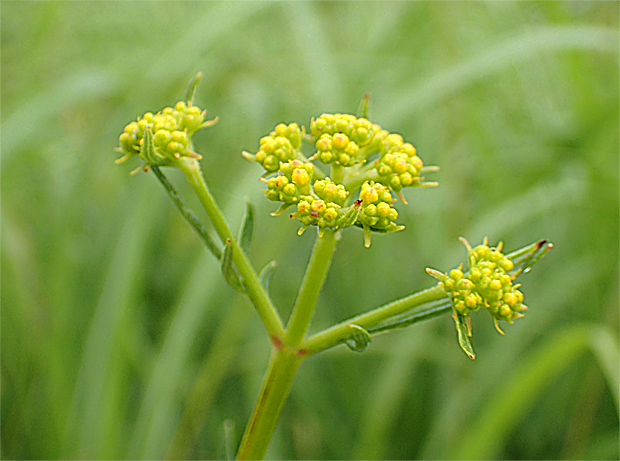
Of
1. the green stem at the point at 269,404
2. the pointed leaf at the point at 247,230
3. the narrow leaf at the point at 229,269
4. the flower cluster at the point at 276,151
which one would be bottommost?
the green stem at the point at 269,404

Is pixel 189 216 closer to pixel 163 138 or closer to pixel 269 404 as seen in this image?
pixel 163 138

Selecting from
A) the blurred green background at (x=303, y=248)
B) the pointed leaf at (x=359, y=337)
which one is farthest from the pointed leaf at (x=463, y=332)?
the blurred green background at (x=303, y=248)

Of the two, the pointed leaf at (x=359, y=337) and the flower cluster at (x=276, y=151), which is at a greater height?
the flower cluster at (x=276, y=151)

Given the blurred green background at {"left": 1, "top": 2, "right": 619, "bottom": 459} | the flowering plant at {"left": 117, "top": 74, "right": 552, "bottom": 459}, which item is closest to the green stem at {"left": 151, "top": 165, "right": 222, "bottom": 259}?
the flowering plant at {"left": 117, "top": 74, "right": 552, "bottom": 459}

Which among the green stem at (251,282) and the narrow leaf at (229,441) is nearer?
the green stem at (251,282)

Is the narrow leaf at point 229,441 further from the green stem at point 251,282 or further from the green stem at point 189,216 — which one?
the green stem at point 189,216

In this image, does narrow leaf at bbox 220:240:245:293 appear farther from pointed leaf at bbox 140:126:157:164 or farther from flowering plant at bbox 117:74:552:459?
pointed leaf at bbox 140:126:157:164
